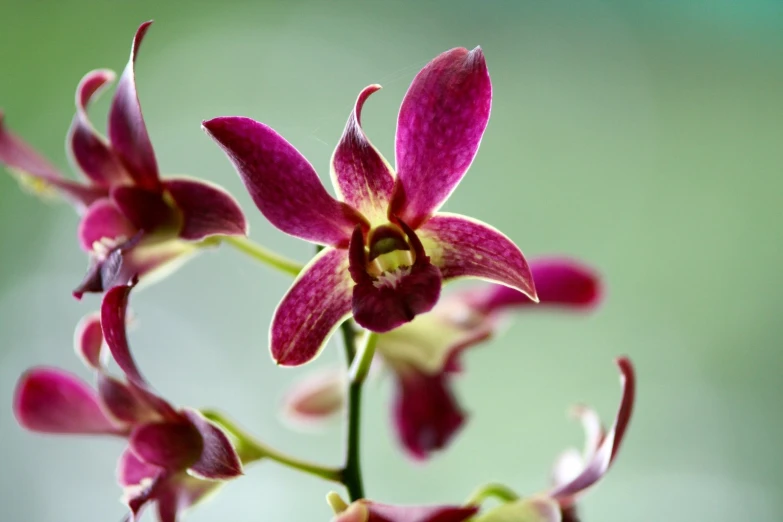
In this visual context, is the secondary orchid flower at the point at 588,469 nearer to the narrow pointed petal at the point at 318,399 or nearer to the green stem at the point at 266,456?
the green stem at the point at 266,456

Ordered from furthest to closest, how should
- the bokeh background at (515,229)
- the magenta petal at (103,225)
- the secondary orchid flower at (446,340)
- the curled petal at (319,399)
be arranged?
the bokeh background at (515,229)
the curled petal at (319,399)
the secondary orchid flower at (446,340)
the magenta petal at (103,225)

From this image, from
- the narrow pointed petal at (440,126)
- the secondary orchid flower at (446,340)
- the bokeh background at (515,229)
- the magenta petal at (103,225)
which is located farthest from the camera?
the bokeh background at (515,229)

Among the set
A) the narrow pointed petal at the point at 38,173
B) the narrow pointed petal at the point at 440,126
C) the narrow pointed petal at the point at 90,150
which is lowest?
the narrow pointed petal at the point at 38,173

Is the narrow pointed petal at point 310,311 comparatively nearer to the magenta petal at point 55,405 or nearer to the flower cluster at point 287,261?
the flower cluster at point 287,261

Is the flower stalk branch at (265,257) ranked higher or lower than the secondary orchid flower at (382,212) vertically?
lower

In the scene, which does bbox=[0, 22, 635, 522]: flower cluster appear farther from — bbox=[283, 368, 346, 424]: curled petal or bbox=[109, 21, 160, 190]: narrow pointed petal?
bbox=[283, 368, 346, 424]: curled petal

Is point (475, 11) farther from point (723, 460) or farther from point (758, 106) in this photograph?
point (723, 460)

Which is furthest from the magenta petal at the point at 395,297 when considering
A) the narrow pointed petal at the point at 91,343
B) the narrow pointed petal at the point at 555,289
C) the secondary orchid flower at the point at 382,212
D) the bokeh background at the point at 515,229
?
the bokeh background at the point at 515,229

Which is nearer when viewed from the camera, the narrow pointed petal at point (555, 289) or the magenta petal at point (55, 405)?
the magenta petal at point (55, 405)

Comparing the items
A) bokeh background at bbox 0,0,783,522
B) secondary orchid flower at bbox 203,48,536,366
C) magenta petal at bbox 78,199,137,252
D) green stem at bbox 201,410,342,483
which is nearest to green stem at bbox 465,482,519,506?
green stem at bbox 201,410,342,483

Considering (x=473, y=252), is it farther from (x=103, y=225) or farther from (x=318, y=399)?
(x=318, y=399)
